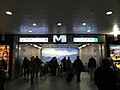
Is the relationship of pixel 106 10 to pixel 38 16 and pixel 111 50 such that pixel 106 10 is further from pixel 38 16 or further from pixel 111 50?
pixel 111 50

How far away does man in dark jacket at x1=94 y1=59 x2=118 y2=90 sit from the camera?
13.7 feet

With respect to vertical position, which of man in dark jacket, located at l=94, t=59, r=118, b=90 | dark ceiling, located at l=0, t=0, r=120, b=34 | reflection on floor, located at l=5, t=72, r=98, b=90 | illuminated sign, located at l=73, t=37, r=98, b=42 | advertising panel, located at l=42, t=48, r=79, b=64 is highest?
dark ceiling, located at l=0, t=0, r=120, b=34

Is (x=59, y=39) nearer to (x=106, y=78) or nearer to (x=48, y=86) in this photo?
(x=48, y=86)

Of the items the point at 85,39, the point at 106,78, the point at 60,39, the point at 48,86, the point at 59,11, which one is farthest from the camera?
the point at 60,39

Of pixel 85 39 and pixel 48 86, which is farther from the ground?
pixel 85 39

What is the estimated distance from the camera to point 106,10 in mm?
6570

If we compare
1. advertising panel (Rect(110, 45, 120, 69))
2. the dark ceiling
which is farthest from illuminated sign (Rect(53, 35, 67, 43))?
→ advertising panel (Rect(110, 45, 120, 69))

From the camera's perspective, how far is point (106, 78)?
4199 millimetres

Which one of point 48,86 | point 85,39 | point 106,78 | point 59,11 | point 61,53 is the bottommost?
point 48,86

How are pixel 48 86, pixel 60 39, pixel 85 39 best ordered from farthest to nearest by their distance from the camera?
pixel 60 39 → pixel 85 39 → pixel 48 86

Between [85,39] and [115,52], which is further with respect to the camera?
[115,52]

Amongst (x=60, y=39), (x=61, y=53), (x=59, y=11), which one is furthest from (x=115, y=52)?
(x=61, y=53)

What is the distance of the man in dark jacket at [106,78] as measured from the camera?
164 inches

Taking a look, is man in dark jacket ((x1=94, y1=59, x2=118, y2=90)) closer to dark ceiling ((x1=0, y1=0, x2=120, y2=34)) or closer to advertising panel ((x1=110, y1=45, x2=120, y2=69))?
dark ceiling ((x1=0, y1=0, x2=120, y2=34))
